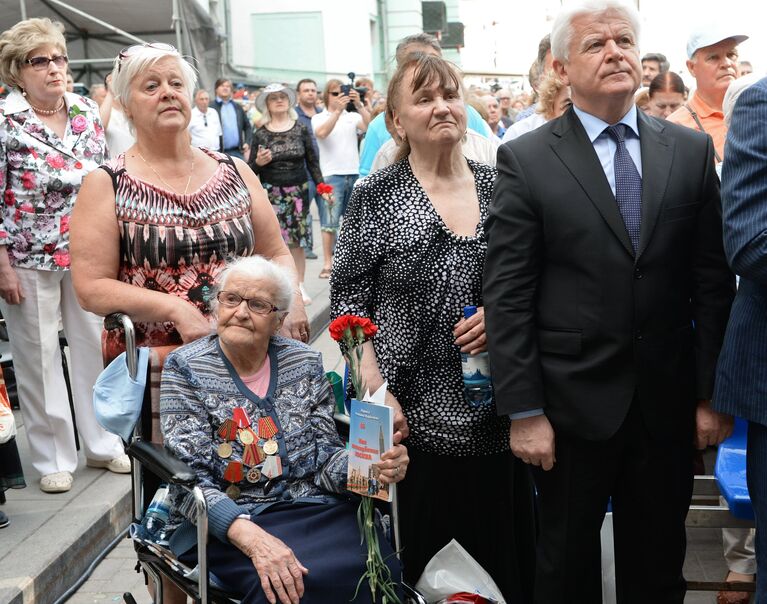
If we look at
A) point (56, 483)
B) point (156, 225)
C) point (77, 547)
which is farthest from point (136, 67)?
point (56, 483)

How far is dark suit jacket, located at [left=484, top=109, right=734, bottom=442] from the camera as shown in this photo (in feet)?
8.98

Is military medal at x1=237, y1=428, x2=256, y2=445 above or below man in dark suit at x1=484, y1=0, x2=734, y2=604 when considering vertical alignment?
below

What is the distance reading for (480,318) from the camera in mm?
3102

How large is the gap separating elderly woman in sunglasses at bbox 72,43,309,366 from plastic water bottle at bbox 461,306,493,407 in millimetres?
669

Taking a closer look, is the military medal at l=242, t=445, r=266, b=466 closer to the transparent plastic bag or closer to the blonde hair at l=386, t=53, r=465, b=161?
the transparent plastic bag

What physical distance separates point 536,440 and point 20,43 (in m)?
3.29

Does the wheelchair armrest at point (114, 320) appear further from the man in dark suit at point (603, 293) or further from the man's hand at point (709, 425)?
the man's hand at point (709, 425)

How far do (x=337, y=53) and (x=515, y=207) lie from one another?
2833 centimetres

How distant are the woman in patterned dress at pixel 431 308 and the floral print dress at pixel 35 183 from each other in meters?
2.04

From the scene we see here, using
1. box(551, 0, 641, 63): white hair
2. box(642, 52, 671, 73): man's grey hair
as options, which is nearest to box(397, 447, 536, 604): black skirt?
box(551, 0, 641, 63): white hair

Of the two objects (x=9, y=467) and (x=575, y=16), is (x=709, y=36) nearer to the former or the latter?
(x=575, y=16)

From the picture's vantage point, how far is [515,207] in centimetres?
280

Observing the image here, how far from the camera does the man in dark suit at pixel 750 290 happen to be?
97.3 inches

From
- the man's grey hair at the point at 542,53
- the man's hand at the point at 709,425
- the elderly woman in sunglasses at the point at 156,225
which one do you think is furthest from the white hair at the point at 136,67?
the man's grey hair at the point at 542,53
